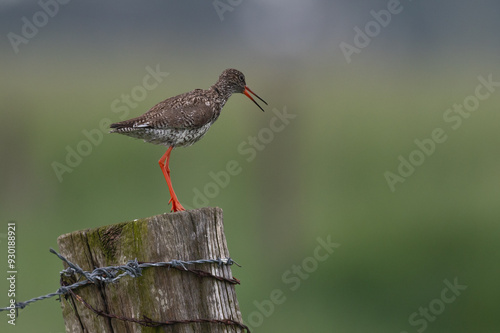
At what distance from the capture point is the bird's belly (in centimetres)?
406

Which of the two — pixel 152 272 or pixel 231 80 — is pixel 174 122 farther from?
pixel 152 272

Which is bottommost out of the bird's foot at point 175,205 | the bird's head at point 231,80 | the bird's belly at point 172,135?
the bird's foot at point 175,205

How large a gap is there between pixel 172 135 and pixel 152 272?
2130mm

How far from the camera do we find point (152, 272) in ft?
6.97

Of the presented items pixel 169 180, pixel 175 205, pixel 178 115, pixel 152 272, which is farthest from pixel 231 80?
pixel 152 272

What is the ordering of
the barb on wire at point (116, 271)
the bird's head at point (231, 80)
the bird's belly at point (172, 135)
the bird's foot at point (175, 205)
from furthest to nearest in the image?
the bird's head at point (231, 80) → the bird's belly at point (172, 135) → the bird's foot at point (175, 205) → the barb on wire at point (116, 271)

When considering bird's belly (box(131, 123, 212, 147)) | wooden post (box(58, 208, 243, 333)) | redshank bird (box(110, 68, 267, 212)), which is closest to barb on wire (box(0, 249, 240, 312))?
wooden post (box(58, 208, 243, 333))

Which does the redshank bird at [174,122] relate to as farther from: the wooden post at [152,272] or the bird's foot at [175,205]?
the wooden post at [152,272]

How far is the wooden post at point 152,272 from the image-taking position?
2123 millimetres

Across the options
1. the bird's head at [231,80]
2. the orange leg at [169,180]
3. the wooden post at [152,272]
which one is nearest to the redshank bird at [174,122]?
the orange leg at [169,180]

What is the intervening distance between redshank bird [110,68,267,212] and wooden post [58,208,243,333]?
67.1 inches

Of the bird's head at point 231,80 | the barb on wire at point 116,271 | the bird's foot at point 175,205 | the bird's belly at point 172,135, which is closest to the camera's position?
the barb on wire at point 116,271

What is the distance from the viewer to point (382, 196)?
11.8 meters

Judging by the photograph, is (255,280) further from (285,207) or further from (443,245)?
(285,207)
